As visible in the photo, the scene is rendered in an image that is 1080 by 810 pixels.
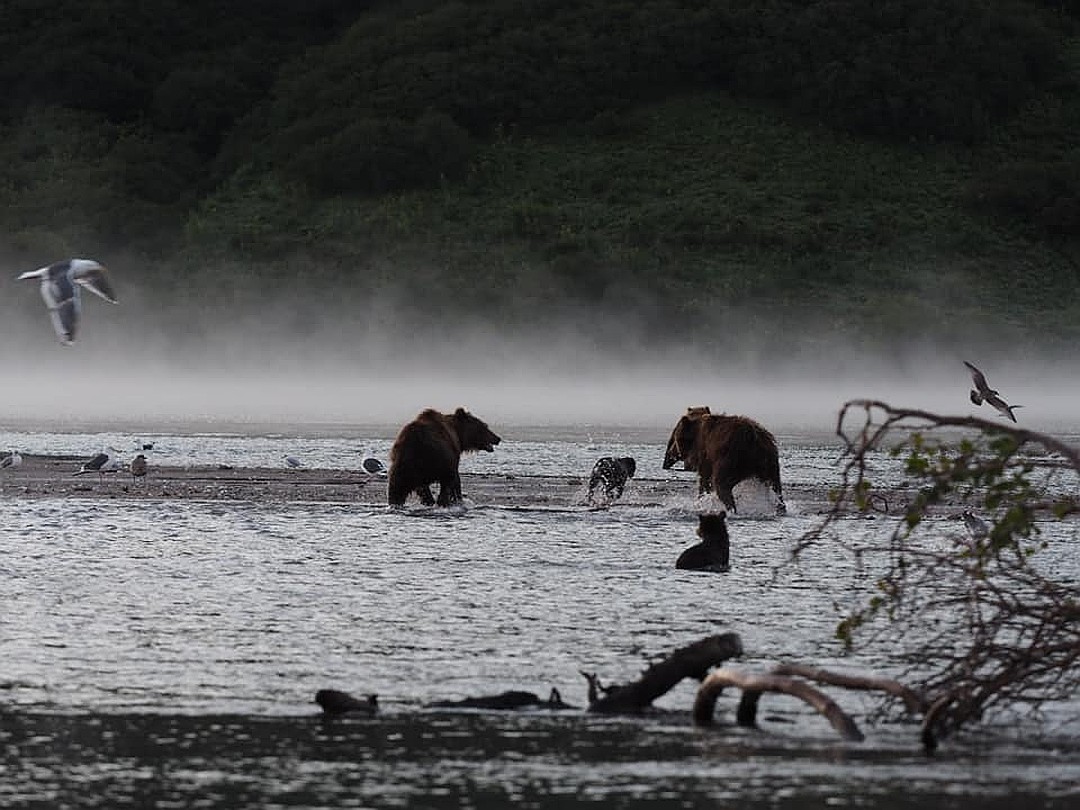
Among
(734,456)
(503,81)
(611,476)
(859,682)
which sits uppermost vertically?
(503,81)

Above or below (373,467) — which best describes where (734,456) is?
above

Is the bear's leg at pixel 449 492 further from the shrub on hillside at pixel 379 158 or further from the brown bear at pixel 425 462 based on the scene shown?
the shrub on hillside at pixel 379 158

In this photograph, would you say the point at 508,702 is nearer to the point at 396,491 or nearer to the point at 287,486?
the point at 396,491

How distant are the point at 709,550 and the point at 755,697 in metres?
6.17

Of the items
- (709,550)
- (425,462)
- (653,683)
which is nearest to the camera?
(653,683)

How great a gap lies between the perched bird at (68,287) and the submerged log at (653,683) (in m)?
9.12

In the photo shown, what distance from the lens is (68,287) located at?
2005 cm

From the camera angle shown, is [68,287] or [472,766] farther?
[68,287]

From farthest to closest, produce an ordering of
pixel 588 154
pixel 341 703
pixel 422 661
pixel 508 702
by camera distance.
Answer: pixel 588 154
pixel 422 661
pixel 508 702
pixel 341 703

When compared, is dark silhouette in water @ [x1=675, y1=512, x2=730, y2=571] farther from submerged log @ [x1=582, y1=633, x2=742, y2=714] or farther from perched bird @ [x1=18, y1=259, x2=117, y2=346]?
submerged log @ [x1=582, y1=633, x2=742, y2=714]

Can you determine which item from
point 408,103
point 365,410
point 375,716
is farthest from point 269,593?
point 408,103

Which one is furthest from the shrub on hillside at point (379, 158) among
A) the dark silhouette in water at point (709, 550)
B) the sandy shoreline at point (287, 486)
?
the dark silhouette in water at point (709, 550)

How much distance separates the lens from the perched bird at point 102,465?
2597 cm

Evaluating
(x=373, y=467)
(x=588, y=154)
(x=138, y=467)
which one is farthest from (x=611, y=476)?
(x=588, y=154)
